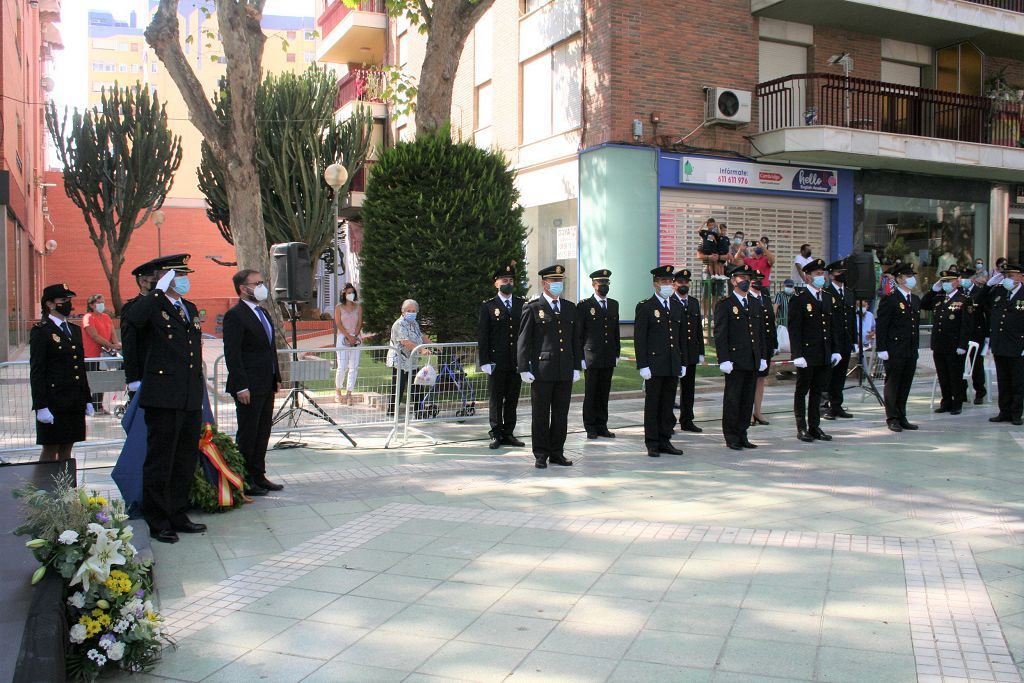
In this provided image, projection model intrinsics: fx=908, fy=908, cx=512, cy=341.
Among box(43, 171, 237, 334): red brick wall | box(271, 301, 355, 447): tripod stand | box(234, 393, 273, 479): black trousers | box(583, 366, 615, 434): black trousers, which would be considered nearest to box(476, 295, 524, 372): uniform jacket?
box(583, 366, 615, 434): black trousers

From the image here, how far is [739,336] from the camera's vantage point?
Result: 10.4m

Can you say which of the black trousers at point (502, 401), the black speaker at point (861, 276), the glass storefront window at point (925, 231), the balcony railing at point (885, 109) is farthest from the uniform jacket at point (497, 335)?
the glass storefront window at point (925, 231)

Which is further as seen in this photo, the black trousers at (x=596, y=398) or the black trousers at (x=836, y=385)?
the black trousers at (x=836, y=385)

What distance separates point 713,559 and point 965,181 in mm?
22525

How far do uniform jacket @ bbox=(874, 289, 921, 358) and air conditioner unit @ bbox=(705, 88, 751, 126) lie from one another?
9.46m

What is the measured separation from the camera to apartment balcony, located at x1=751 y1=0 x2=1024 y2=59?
68.3 ft

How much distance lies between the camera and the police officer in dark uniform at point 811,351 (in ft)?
35.6

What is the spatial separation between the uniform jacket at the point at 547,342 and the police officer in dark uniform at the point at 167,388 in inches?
137

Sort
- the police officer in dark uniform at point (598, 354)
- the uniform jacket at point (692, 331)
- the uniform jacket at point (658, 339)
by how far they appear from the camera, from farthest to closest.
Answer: the police officer in dark uniform at point (598, 354) → the uniform jacket at point (692, 331) → the uniform jacket at point (658, 339)

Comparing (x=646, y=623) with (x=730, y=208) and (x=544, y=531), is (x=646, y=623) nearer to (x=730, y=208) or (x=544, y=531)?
(x=544, y=531)

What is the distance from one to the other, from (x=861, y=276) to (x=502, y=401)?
22.8ft

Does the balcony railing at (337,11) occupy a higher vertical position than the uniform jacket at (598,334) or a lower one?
higher

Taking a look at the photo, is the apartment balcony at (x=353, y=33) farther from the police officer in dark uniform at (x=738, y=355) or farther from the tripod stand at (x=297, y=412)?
the police officer in dark uniform at (x=738, y=355)

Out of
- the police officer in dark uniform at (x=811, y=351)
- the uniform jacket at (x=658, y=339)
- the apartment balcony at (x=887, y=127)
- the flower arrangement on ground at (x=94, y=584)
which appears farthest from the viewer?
the apartment balcony at (x=887, y=127)
